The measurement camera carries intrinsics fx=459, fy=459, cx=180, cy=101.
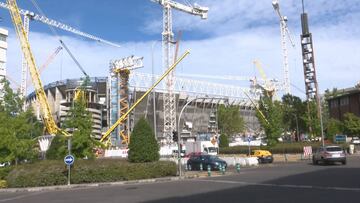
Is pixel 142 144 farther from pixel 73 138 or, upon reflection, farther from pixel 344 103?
pixel 344 103

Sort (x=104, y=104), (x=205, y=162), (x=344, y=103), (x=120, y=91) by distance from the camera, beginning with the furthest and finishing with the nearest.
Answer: (x=104, y=104) < (x=120, y=91) < (x=344, y=103) < (x=205, y=162)

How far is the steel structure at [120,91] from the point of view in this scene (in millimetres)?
133000

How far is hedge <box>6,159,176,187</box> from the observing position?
2786cm

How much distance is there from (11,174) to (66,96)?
398 ft

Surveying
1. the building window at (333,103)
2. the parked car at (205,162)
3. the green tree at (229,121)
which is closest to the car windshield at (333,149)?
the parked car at (205,162)

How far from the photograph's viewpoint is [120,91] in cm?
13638

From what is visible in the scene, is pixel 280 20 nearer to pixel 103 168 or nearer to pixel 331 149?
pixel 331 149

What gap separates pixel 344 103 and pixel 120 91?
65.1 metres

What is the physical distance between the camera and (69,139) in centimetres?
2950

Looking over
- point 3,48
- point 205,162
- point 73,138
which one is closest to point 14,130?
point 73,138

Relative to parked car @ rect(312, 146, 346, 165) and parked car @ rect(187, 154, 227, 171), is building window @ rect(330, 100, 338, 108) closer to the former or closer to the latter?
parked car @ rect(312, 146, 346, 165)

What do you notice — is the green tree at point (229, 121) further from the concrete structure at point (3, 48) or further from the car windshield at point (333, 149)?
the car windshield at point (333, 149)

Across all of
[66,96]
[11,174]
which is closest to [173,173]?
[11,174]

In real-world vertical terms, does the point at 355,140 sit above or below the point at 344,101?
below
